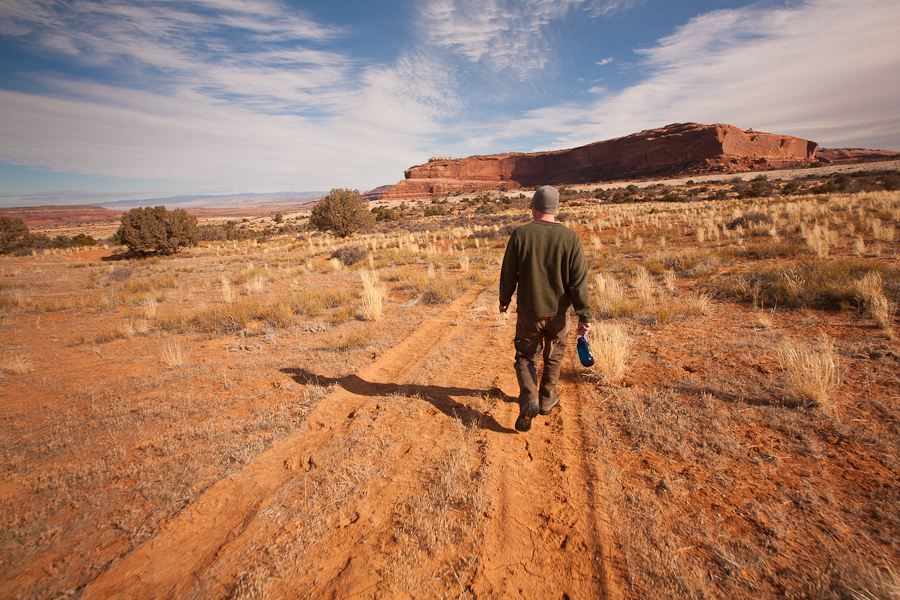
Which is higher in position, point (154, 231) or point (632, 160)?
point (632, 160)

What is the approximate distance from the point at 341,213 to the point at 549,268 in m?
24.7

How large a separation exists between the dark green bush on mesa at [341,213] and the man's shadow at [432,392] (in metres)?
22.3

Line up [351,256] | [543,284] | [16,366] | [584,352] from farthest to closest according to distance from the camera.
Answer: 1. [351,256]
2. [16,366]
3. [584,352]
4. [543,284]

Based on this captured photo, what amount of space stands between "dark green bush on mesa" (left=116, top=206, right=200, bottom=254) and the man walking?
26.8m

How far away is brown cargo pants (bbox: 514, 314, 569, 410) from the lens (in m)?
3.20

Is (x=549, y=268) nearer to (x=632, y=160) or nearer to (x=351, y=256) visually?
(x=351, y=256)

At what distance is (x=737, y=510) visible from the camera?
7.36 feet

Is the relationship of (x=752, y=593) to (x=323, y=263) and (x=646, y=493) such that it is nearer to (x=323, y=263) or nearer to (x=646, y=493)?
(x=646, y=493)

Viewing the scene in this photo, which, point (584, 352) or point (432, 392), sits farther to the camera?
point (432, 392)

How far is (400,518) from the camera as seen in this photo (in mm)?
2418

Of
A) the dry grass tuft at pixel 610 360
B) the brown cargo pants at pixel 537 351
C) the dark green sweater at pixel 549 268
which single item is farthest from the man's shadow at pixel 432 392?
the dark green sweater at pixel 549 268

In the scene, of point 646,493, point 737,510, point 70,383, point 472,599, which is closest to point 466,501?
point 472,599

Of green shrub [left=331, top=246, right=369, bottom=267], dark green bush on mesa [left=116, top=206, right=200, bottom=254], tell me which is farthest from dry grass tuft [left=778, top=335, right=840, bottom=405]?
dark green bush on mesa [left=116, top=206, right=200, bottom=254]

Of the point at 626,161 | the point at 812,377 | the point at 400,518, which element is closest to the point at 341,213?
the point at 400,518
